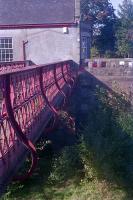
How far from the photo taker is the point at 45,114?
24.5ft

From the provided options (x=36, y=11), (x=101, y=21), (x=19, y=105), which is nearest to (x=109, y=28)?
(x=101, y=21)

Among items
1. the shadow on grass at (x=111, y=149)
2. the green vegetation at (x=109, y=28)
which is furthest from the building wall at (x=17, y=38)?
the green vegetation at (x=109, y=28)

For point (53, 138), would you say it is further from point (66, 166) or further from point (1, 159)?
point (1, 159)

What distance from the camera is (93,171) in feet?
31.8

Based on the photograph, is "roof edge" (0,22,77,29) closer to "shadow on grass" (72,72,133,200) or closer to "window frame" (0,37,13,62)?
"window frame" (0,37,13,62)

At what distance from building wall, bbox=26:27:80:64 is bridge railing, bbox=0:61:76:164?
11478 mm

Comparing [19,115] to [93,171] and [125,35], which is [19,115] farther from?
[125,35]

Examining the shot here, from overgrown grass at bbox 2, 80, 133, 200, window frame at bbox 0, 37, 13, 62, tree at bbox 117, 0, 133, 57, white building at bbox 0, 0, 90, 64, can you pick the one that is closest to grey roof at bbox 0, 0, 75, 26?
white building at bbox 0, 0, 90, 64

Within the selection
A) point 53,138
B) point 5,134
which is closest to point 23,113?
point 5,134

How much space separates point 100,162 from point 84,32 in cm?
1322

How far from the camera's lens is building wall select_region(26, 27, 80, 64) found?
2038 cm

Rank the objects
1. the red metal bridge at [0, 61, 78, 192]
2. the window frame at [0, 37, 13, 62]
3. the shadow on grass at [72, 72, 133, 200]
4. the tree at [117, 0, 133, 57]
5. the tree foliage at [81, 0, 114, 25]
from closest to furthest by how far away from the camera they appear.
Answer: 1. the red metal bridge at [0, 61, 78, 192]
2. the shadow on grass at [72, 72, 133, 200]
3. the window frame at [0, 37, 13, 62]
4. the tree at [117, 0, 133, 57]
5. the tree foliage at [81, 0, 114, 25]

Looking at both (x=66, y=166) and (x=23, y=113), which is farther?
(x=66, y=166)

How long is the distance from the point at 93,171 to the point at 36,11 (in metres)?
13.6
